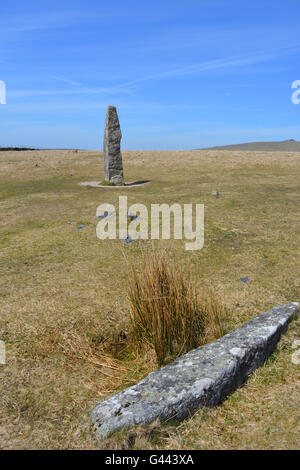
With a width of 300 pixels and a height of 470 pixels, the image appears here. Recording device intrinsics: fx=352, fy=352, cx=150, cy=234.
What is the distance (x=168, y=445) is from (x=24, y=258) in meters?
6.46

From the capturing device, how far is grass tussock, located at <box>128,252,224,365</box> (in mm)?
4449

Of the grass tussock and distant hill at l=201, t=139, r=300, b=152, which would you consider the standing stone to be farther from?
distant hill at l=201, t=139, r=300, b=152

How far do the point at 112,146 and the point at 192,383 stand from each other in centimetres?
1680

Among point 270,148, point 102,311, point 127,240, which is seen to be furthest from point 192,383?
point 270,148

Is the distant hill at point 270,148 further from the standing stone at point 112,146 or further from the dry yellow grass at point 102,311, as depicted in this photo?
the dry yellow grass at point 102,311

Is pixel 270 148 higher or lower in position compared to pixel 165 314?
higher

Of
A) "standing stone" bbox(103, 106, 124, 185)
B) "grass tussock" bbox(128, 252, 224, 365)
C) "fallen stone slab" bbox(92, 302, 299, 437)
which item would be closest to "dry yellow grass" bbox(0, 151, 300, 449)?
"fallen stone slab" bbox(92, 302, 299, 437)

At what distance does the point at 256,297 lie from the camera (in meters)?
6.16

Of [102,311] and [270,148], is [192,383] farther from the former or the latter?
[270,148]

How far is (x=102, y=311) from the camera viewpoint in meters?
5.81

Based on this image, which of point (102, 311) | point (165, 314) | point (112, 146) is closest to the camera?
point (165, 314)

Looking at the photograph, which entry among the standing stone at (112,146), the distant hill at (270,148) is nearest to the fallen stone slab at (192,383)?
the standing stone at (112,146)

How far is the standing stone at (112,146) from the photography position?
61.3 feet
